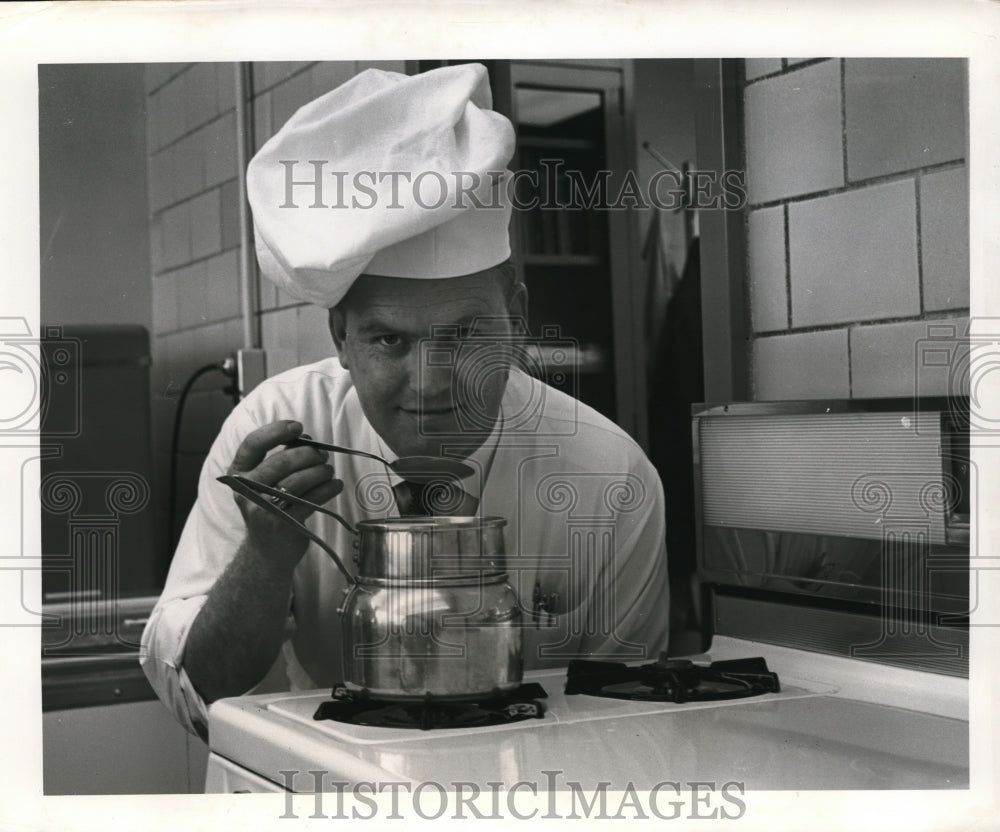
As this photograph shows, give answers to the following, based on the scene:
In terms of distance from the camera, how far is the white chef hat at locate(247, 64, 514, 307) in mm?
1229

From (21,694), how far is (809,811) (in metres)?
0.78

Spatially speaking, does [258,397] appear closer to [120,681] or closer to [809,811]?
[120,681]

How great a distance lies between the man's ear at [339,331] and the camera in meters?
1.28

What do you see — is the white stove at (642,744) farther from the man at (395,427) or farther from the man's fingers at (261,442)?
the man's fingers at (261,442)

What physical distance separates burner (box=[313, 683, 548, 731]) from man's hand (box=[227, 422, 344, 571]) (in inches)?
7.5

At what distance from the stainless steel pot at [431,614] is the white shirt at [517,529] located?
0.31ft

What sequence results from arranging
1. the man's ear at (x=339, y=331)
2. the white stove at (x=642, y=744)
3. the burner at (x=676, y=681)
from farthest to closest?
the man's ear at (x=339, y=331) → the burner at (x=676, y=681) → the white stove at (x=642, y=744)

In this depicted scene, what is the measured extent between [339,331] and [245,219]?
0.16m

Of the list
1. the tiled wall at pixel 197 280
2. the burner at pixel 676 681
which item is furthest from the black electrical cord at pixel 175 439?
the burner at pixel 676 681

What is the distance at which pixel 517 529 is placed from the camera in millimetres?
1268

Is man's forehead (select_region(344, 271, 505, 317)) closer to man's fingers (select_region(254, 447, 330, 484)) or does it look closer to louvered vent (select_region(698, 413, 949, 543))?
man's fingers (select_region(254, 447, 330, 484))

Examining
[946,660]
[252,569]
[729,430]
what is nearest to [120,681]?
[252,569]

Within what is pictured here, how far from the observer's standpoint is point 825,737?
109cm

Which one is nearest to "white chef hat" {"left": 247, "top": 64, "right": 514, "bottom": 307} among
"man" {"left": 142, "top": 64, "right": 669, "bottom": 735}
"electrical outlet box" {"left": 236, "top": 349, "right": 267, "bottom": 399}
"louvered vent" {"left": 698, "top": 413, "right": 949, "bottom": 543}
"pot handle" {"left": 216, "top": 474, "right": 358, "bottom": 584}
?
"man" {"left": 142, "top": 64, "right": 669, "bottom": 735}
